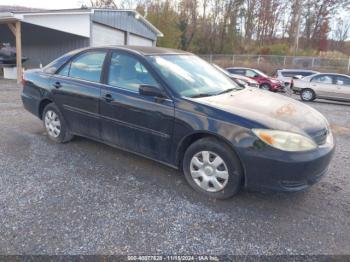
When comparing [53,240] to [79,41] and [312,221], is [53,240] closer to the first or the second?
[312,221]

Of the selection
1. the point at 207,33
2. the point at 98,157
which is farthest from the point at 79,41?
the point at 207,33

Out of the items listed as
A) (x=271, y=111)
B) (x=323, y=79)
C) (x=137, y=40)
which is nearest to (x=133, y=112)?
(x=271, y=111)

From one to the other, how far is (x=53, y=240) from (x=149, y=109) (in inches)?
65.1

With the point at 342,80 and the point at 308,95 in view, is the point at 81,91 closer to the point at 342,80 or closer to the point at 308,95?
the point at 308,95

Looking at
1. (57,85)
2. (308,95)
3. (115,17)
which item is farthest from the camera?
(115,17)

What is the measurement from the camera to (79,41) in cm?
1720

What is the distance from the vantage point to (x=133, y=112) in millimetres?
3521

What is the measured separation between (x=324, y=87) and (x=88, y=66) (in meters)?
11.9

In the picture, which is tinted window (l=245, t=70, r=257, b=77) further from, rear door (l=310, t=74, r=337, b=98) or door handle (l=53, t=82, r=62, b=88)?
door handle (l=53, t=82, r=62, b=88)

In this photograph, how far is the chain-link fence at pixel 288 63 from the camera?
2322 centimetres

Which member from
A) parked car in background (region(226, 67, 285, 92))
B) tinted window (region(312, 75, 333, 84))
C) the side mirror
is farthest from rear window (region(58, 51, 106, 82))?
parked car in background (region(226, 67, 285, 92))

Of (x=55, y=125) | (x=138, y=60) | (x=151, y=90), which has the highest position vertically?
(x=138, y=60)

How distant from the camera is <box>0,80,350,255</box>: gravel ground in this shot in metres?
2.44

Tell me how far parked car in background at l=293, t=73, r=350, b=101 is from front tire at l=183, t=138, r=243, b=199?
1177 cm
